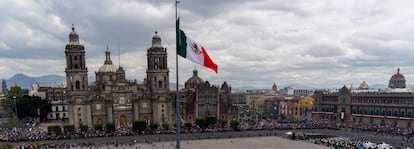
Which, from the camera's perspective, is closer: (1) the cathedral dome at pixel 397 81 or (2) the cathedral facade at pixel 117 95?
(2) the cathedral facade at pixel 117 95

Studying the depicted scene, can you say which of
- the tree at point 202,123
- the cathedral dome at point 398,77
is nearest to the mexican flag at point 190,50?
the tree at point 202,123

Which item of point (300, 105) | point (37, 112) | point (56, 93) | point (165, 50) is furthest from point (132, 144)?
point (56, 93)

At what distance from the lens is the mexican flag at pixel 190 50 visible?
59.3ft

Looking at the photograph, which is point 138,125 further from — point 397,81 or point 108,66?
point 397,81

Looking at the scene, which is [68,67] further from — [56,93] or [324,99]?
[324,99]

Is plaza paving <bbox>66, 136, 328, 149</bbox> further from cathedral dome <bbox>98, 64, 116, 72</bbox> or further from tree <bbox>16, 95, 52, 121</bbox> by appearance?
tree <bbox>16, 95, 52, 121</bbox>

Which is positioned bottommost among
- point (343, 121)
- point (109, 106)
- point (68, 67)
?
point (343, 121)

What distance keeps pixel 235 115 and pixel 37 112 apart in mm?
53336

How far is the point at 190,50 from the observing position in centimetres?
1842

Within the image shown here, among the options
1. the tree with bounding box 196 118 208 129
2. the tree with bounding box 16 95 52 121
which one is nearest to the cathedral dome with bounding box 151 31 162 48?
the tree with bounding box 196 118 208 129

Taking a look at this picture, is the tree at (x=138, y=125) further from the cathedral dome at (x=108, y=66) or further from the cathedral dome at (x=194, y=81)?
the cathedral dome at (x=194, y=81)

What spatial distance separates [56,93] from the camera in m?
119

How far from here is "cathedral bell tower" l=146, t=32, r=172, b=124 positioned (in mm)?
74188

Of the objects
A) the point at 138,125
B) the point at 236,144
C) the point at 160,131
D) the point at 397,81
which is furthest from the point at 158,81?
the point at 397,81
